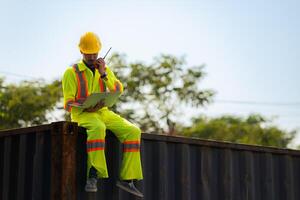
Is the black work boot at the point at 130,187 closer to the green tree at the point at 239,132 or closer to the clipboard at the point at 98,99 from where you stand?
the clipboard at the point at 98,99

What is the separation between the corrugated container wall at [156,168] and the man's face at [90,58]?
0.64 m

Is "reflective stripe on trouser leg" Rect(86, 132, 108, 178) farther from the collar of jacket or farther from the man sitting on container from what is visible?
the collar of jacket

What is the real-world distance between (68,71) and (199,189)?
7.02ft

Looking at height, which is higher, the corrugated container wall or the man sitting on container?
the man sitting on container

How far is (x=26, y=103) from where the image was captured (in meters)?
27.7

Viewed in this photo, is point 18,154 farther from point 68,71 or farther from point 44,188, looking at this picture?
point 68,71

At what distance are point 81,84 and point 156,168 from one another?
1300 millimetres

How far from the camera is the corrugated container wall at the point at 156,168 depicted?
18.2ft

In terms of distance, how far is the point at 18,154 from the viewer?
6.10 metres

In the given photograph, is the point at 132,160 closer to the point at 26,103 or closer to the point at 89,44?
the point at 89,44

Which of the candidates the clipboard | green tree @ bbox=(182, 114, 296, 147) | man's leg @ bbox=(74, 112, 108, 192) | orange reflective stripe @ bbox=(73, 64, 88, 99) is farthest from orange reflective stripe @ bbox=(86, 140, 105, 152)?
green tree @ bbox=(182, 114, 296, 147)

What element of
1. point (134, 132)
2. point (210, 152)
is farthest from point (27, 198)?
point (210, 152)

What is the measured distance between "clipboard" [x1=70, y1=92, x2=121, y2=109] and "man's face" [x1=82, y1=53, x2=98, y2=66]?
0.40 metres

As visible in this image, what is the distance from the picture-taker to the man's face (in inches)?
230
